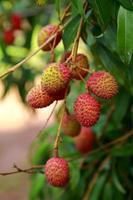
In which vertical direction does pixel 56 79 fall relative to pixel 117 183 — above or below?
above

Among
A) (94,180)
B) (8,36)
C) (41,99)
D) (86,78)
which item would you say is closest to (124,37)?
(41,99)

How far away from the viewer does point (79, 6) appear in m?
0.93

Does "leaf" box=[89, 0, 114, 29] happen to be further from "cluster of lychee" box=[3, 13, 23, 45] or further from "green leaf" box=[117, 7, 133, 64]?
"cluster of lychee" box=[3, 13, 23, 45]

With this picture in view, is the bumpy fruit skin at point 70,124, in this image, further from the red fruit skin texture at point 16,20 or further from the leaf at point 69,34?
the red fruit skin texture at point 16,20

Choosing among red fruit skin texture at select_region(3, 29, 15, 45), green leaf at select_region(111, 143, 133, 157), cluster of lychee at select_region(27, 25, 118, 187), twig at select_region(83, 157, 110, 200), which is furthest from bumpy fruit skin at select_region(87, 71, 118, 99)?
red fruit skin texture at select_region(3, 29, 15, 45)

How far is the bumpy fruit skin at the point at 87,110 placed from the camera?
91cm

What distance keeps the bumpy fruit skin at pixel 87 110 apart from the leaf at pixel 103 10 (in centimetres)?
12

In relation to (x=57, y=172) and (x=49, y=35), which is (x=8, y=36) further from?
(x=57, y=172)

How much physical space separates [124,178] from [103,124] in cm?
20

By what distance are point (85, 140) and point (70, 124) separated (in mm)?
467

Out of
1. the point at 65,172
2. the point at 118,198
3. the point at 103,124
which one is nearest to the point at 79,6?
the point at 65,172

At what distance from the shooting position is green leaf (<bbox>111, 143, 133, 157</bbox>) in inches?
59.8

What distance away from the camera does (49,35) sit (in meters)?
1.10

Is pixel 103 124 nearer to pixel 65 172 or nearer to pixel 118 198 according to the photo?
pixel 118 198
